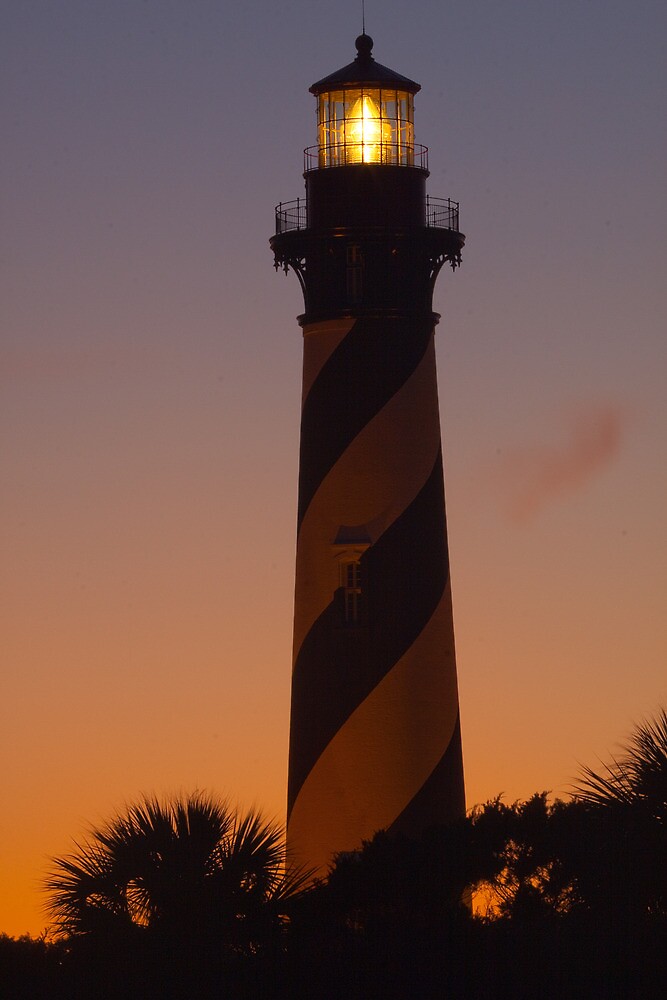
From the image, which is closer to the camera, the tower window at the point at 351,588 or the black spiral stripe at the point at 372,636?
the black spiral stripe at the point at 372,636

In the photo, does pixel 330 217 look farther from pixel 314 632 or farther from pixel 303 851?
pixel 303 851

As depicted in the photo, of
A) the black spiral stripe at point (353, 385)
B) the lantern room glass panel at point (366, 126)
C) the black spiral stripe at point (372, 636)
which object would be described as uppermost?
the lantern room glass panel at point (366, 126)

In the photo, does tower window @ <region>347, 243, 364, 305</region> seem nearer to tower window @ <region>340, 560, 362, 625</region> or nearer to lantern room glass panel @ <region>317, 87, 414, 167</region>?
lantern room glass panel @ <region>317, 87, 414, 167</region>

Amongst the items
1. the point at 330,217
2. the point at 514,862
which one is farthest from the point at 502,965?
the point at 330,217

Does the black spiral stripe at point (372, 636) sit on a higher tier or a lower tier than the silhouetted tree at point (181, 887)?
higher

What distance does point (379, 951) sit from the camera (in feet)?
92.0

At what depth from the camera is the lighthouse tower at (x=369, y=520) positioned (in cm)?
4038

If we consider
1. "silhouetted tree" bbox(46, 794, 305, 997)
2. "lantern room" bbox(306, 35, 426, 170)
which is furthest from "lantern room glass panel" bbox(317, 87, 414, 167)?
"silhouetted tree" bbox(46, 794, 305, 997)

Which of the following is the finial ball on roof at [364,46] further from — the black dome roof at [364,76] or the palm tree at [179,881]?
the palm tree at [179,881]

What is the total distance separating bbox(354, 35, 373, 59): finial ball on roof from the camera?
42728 millimetres

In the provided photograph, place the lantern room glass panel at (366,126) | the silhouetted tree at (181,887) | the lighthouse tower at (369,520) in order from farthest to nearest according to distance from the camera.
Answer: the lantern room glass panel at (366,126) → the lighthouse tower at (369,520) → the silhouetted tree at (181,887)

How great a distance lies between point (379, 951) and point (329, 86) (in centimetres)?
1824

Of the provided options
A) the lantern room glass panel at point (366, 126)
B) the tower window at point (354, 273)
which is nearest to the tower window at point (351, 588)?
the tower window at point (354, 273)

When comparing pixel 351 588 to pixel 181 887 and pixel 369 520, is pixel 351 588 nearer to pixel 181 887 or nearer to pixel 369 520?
pixel 369 520
